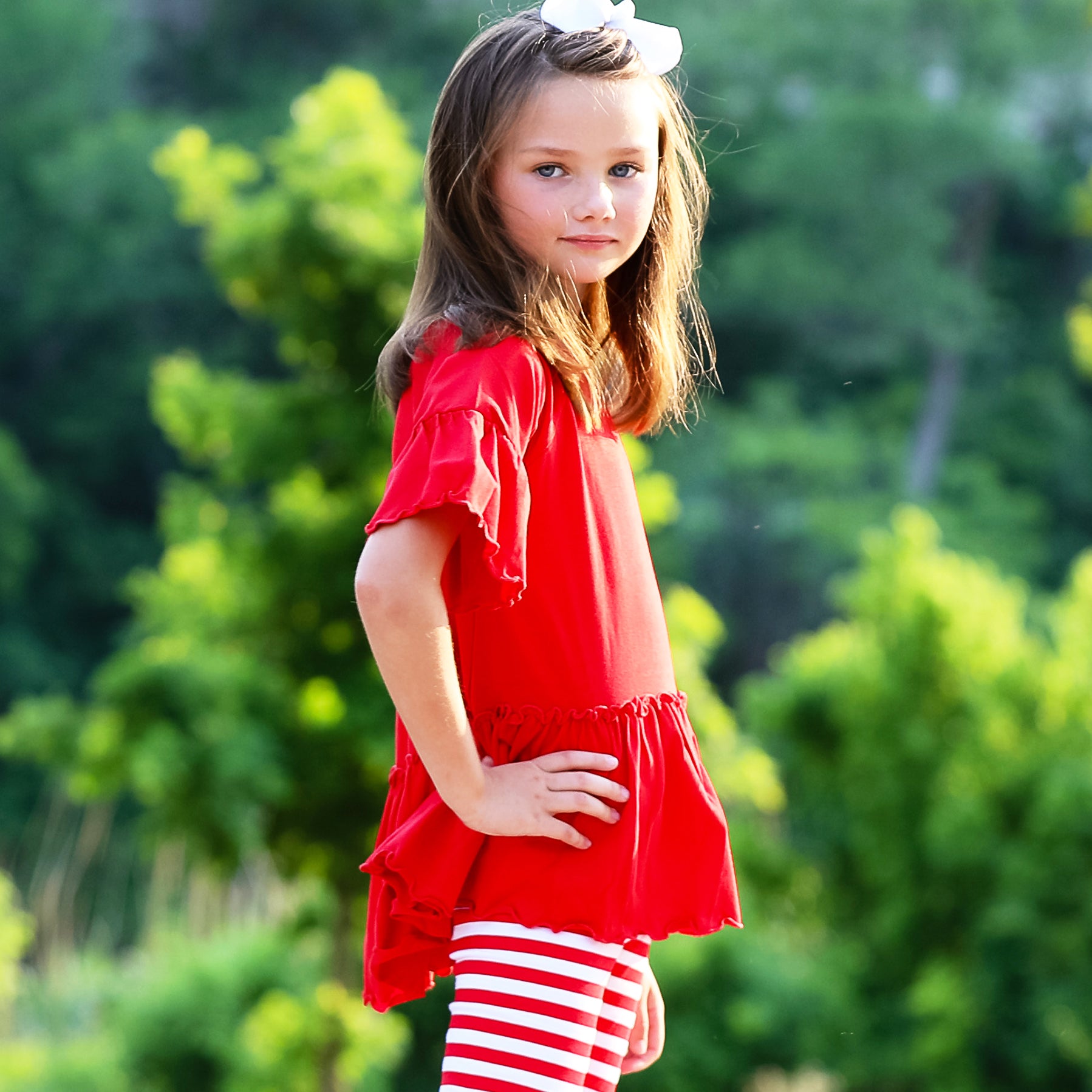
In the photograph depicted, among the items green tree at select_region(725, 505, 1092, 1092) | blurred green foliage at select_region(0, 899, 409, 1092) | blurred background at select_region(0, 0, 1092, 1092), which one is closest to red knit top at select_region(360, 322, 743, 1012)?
blurred background at select_region(0, 0, 1092, 1092)

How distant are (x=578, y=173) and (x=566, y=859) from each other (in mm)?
430

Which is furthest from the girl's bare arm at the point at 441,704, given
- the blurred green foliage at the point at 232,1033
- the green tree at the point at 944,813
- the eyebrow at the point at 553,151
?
the blurred green foliage at the point at 232,1033

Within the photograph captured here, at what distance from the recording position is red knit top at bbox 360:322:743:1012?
2.68ft

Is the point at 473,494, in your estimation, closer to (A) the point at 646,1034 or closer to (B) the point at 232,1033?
(A) the point at 646,1034

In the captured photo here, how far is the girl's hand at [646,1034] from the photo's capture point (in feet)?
3.29

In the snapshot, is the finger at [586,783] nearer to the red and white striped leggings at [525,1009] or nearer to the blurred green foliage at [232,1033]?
the red and white striped leggings at [525,1009]

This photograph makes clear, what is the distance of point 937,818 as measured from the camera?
109 inches

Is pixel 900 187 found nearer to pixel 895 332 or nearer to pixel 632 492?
pixel 895 332

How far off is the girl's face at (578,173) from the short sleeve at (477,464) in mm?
88

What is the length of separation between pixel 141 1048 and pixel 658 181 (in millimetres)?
2900

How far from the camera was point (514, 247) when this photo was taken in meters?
0.91

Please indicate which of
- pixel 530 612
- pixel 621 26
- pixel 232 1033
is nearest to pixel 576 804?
pixel 530 612

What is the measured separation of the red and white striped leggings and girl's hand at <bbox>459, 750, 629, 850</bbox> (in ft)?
0.20

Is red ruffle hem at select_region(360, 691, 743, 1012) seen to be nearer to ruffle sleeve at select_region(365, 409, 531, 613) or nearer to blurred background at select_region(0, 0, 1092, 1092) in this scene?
ruffle sleeve at select_region(365, 409, 531, 613)
